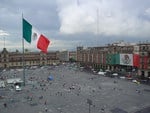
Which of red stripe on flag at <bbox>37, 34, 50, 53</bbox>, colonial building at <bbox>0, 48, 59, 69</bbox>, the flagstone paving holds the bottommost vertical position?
the flagstone paving

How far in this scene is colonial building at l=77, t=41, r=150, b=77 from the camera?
102 metres

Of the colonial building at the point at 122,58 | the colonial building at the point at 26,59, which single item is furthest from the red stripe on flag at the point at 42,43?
the colonial building at the point at 26,59

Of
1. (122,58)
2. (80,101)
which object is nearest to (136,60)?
(122,58)

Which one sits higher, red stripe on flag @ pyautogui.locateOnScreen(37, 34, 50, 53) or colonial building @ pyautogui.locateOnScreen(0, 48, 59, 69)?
red stripe on flag @ pyautogui.locateOnScreen(37, 34, 50, 53)

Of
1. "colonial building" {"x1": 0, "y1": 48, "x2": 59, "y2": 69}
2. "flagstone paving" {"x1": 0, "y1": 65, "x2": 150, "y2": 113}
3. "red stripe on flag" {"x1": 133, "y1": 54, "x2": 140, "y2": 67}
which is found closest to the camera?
"flagstone paving" {"x1": 0, "y1": 65, "x2": 150, "y2": 113}

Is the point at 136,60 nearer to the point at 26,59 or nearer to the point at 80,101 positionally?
the point at 80,101

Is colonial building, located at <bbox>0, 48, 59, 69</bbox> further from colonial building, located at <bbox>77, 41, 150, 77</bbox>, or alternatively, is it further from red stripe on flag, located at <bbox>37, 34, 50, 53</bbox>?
red stripe on flag, located at <bbox>37, 34, 50, 53</bbox>

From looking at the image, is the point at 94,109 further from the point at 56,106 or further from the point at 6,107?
the point at 6,107

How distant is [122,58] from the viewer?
12669cm

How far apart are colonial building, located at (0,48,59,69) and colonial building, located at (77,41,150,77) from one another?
94.2 feet

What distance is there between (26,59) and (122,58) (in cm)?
8560

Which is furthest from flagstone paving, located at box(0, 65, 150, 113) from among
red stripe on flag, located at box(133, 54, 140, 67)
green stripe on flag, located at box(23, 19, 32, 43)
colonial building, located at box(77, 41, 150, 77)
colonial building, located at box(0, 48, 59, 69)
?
colonial building, located at box(0, 48, 59, 69)

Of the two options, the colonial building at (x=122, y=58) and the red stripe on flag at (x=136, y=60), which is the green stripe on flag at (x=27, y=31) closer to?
the colonial building at (x=122, y=58)

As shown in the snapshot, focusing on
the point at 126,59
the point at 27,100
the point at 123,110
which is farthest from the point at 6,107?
the point at 126,59
